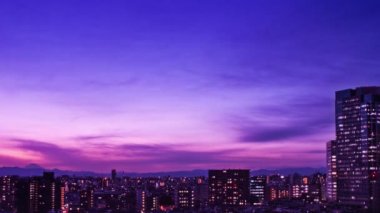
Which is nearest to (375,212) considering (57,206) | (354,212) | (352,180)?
(354,212)

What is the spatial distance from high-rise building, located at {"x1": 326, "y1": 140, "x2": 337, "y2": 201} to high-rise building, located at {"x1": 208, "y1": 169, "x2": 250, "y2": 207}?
72.9 ft

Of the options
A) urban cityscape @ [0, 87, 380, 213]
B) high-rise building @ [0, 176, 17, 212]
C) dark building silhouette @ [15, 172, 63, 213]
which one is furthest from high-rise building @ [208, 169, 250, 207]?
high-rise building @ [0, 176, 17, 212]

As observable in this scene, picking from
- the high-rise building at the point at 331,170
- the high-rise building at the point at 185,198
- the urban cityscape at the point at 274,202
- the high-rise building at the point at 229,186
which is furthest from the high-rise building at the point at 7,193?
the high-rise building at the point at 331,170

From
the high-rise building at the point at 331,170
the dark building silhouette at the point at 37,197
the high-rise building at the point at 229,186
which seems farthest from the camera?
the high-rise building at the point at 229,186

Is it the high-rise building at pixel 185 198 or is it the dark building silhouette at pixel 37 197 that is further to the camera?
the high-rise building at pixel 185 198

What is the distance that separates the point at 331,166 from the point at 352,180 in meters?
12.4

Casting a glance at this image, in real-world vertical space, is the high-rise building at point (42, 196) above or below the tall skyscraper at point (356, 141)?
below

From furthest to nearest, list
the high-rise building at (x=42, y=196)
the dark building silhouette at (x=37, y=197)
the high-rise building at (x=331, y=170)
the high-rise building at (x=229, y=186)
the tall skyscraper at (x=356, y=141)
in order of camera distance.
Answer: the high-rise building at (x=229, y=186), the high-rise building at (x=331, y=170), the high-rise building at (x=42, y=196), the dark building silhouette at (x=37, y=197), the tall skyscraper at (x=356, y=141)

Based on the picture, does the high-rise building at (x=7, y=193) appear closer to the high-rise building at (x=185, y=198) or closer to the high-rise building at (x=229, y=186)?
the high-rise building at (x=185, y=198)

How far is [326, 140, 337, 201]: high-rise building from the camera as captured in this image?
510 ft

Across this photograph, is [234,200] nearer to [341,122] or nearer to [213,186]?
[213,186]

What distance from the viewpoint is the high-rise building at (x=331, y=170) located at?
155 m

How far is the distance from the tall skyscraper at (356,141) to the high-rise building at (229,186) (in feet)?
94.0

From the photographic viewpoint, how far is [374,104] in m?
148
